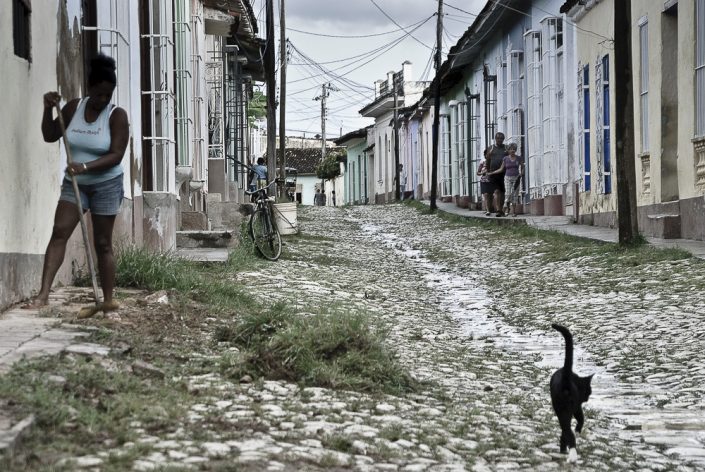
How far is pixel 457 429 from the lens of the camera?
16.7 ft

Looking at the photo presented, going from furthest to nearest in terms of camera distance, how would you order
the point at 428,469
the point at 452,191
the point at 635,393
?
the point at 452,191 → the point at 635,393 → the point at 428,469

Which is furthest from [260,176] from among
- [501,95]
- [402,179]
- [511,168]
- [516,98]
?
[402,179]

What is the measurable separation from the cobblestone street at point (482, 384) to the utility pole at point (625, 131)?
632 millimetres

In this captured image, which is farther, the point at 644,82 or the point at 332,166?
the point at 332,166

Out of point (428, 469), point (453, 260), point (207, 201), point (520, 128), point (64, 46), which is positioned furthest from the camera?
point (520, 128)

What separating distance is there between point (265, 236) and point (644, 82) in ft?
19.9

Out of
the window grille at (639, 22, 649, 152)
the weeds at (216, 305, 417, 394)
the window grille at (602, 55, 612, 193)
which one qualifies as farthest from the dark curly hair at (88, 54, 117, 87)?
the window grille at (602, 55, 612, 193)

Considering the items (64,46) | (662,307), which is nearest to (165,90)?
(64,46)

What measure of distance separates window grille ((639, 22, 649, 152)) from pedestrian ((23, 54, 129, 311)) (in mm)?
10756

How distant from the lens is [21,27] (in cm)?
754

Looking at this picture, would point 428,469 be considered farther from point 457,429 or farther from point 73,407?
point 73,407

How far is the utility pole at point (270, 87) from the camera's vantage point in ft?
67.6

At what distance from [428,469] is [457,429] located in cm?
79

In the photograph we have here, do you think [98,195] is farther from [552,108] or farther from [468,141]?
[468,141]
